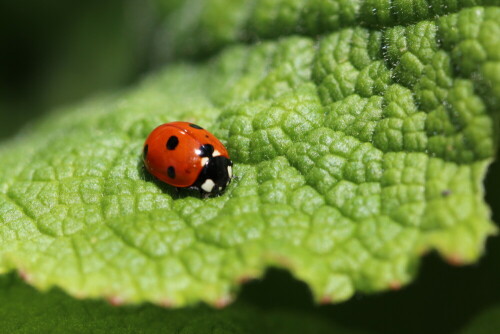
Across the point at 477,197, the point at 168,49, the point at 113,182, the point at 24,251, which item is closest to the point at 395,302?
the point at 477,197

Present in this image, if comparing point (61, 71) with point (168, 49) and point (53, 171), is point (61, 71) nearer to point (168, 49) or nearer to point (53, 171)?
point (168, 49)

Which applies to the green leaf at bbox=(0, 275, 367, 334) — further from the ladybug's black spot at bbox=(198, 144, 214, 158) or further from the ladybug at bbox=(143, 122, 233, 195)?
the ladybug's black spot at bbox=(198, 144, 214, 158)

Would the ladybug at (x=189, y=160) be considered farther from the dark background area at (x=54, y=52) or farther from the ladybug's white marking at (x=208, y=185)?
the dark background area at (x=54, y=52)

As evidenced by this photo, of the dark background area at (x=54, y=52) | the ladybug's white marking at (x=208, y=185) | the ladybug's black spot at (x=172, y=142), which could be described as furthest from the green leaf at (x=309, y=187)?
the dark background area at (x=54, y=52)

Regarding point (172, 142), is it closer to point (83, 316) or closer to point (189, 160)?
point (189, 160)

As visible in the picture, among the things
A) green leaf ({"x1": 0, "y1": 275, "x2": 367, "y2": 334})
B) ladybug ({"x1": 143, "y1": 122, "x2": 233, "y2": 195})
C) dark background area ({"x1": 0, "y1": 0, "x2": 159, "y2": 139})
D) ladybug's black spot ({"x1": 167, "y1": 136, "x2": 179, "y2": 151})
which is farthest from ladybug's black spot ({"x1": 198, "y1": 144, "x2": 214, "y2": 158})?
dark background area ({"x1": 0, "y1": 0, "x2": 159, "y2": 139})

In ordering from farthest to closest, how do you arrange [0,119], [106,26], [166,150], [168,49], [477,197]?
[106,26] → [0,119] → [168,49] → [166,150] → [477,197]

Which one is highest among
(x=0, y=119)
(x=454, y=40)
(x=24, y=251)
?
(x=454, y=40)
